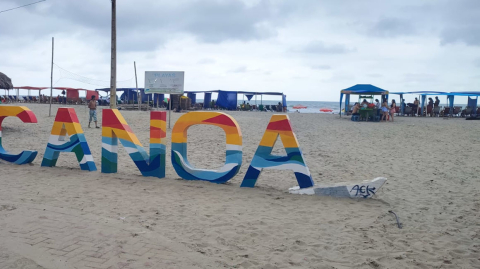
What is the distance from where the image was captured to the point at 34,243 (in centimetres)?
426

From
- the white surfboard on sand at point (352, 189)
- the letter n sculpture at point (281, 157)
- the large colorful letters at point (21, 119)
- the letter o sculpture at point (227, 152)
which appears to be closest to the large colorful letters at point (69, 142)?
the large colorful letters at point (21, 119)

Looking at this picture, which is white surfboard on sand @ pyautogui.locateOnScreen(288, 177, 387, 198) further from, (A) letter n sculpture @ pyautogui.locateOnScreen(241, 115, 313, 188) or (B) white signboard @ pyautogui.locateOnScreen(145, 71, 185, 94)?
(B) white signboard @ pyautogui.locateOnScreen(145, 71, 185, 94)

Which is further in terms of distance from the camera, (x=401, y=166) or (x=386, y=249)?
(x=401, y=166)

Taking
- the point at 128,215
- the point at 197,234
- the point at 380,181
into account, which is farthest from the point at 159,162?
the point at 380,181

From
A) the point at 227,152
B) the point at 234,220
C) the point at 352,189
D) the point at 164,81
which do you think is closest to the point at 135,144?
the point at 227,152

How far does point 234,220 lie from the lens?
536 centimetres

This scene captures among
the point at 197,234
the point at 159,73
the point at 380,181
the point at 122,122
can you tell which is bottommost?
the point at 197,234

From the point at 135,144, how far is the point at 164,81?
8522 millimetres

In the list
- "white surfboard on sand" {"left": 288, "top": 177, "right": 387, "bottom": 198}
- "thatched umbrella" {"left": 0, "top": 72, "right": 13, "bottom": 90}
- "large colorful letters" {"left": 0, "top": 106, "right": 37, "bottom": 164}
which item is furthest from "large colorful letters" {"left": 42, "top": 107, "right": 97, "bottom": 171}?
"thatched umbrella" {"left": 0, "top": 72, "right": 13, "bottom": 90}

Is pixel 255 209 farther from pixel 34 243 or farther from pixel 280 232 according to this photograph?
pixel 34 243

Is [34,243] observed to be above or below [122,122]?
below

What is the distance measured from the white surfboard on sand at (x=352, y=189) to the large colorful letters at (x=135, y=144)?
3323 mm

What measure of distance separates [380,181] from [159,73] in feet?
39.0

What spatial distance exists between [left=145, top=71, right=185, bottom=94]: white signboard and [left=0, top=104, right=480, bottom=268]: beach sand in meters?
7.31
